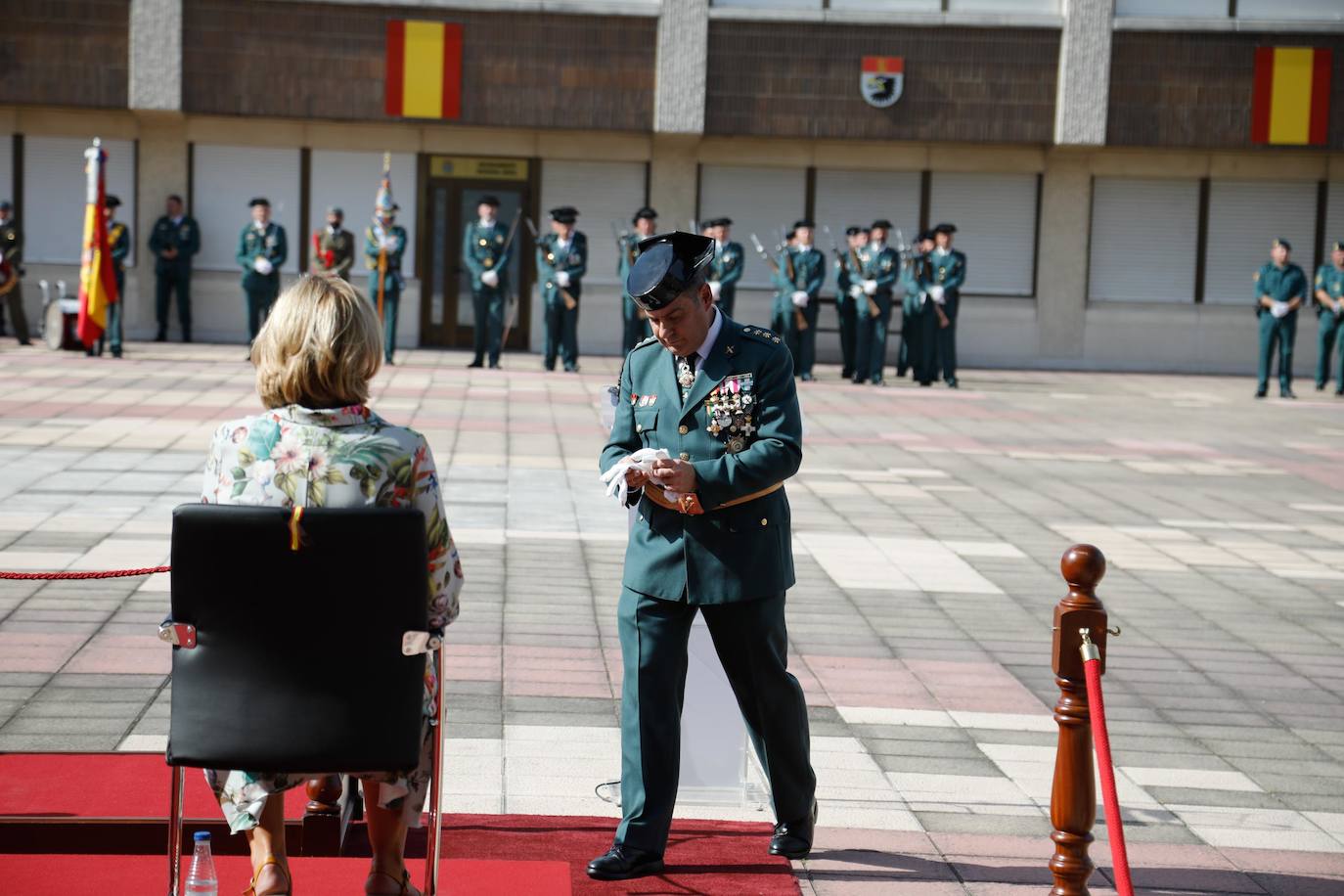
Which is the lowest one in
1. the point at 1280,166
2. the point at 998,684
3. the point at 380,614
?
the point at 998,684

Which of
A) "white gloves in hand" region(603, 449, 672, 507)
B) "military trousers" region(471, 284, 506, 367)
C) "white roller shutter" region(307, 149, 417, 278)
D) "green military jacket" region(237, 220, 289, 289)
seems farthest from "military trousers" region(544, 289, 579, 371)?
"white gloves in hand" region(603, 449, 672, 507)

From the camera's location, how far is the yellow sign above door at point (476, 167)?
26.4m

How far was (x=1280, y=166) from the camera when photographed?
89.3 ft

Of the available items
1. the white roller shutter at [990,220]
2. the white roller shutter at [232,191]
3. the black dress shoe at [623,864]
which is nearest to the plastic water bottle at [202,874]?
the black dress shoe at [623,864]

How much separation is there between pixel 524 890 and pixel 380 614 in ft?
3.58

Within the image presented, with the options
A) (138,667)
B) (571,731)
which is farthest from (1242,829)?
(138,667)

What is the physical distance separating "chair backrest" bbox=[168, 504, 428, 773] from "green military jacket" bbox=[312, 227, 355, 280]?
2054 centimetres

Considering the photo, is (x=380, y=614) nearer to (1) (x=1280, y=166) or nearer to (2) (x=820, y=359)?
(2) (x=820, y=359)

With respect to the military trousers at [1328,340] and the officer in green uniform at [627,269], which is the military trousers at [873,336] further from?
the military trousers at [1328,340]

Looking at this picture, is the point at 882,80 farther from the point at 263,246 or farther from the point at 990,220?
the point at 263,246

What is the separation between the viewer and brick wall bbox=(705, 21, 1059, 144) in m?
25.8

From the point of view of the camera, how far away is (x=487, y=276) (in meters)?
22.8

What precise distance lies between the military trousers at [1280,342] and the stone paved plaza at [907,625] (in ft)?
19.1

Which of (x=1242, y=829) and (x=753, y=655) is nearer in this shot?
(x=753, y=655)
